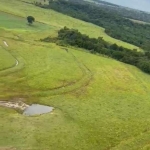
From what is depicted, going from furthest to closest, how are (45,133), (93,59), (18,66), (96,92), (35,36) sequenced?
(35,36) < (93,59) < (18,66) < (96,92) < (45,133)

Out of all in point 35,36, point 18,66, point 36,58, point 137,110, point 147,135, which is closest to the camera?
point 147,135

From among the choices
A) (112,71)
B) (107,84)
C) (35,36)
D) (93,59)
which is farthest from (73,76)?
(35,36)

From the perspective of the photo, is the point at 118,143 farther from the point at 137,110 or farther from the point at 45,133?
the point at 137,110

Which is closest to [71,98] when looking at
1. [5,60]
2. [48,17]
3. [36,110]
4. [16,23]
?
[36,110]

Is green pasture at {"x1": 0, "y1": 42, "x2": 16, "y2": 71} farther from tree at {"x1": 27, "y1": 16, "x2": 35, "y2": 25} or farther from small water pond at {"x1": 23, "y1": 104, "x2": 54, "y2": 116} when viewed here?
tree at {"x1": 27, "y1": 16, "x2": 35, "y2": 25}

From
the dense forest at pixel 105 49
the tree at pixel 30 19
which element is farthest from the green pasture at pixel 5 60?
the tree at pixel 30 19

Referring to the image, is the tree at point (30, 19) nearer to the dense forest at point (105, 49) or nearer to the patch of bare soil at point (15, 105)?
the dense forest at point (105, 49)
